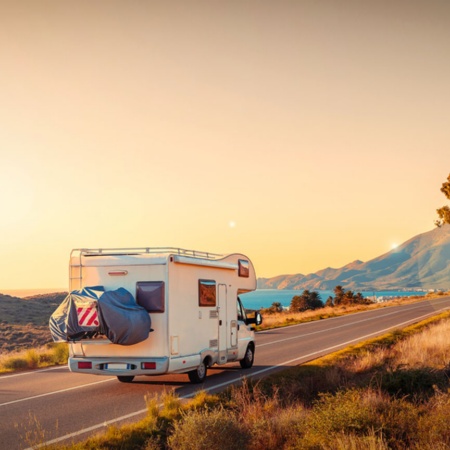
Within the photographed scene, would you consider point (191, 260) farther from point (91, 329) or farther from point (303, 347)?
point (303, 347)

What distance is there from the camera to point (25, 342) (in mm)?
44688

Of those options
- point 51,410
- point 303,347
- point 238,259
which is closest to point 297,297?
point 303,347

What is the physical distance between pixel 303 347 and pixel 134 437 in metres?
15.4

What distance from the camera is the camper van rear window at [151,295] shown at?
1430cm

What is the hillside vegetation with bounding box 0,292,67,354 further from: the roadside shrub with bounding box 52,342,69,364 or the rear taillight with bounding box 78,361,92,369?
the rear taillight with bounding box 78,361,92,369

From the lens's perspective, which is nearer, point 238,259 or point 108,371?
point 108,371

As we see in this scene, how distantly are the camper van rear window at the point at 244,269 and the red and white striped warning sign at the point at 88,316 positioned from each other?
16.6ft

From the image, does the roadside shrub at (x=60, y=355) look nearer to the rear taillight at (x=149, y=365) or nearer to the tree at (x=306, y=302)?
the rear taillight at (x=149, y=365)

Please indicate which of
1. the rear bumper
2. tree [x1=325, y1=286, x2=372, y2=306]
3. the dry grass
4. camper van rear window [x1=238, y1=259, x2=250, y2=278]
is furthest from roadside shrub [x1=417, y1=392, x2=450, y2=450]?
tree [x1=325, y1=286, x2=372, y2=306]

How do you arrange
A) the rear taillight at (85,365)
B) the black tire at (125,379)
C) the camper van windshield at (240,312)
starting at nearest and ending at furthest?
the rear taillight at (85,365), the black tire at (125,379), the camper van windshield at (240,312)

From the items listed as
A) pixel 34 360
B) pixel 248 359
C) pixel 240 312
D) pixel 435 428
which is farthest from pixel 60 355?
pixel 435 428

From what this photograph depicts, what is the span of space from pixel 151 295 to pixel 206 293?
6.55 feet

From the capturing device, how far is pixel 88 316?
45.9ft

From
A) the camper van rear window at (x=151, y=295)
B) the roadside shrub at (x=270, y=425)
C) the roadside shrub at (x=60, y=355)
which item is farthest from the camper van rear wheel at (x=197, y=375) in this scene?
the roadside shrub at (x=60, y=355)
